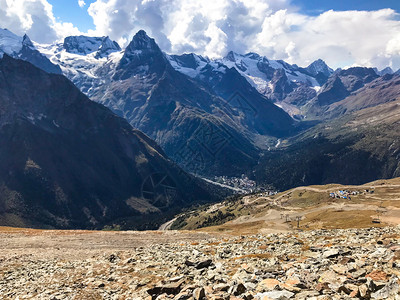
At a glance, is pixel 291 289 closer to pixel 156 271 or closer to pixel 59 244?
pixel 156 271

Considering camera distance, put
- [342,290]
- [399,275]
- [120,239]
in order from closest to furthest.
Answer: [342,290], [399,275], [120,239]

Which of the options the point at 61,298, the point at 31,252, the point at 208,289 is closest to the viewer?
the point at 208,289

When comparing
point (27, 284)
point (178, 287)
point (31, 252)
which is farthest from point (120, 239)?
point (178, 287)

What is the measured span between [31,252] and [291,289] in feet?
188

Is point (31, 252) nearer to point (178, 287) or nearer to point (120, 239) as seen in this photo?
point (120, 239)

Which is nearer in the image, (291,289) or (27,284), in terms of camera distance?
(291,289)

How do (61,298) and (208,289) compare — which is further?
(61,298)

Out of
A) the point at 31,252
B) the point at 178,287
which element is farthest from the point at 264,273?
the point at 31,252

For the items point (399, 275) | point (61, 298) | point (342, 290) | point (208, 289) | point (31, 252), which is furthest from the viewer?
point (31, 252)

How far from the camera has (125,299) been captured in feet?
83.1

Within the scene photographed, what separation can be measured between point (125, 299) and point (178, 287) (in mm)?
5246

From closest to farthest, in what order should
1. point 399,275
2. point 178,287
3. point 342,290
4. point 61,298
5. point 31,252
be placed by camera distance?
point 342,290, point 399,275, point 178,287, point 61,298, point 31,252

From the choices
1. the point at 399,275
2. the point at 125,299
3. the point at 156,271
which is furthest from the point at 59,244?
the point at 399,275

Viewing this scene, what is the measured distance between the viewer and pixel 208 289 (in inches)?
880
